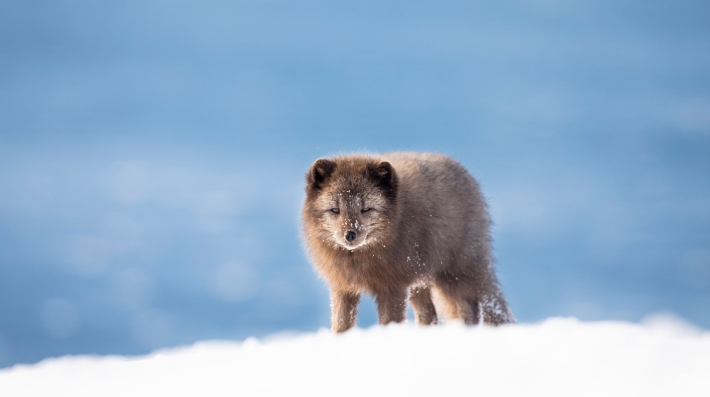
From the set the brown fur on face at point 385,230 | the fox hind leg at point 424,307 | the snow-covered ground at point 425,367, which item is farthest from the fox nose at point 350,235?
the fox hind leg at point 424,307

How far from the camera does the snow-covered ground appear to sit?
15.5 feet

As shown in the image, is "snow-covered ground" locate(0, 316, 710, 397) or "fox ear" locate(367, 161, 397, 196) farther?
"fox ear" locate(367, 161, 397, 196)

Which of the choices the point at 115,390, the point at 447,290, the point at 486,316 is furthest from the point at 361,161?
the point at 115,390

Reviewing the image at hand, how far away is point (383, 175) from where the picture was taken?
8031 mm

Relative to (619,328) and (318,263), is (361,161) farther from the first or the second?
(619,328)

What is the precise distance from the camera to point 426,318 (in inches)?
375

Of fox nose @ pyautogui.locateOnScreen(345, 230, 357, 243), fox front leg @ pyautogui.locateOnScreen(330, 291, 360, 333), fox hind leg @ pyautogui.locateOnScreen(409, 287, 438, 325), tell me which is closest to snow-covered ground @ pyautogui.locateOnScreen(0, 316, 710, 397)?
fox nose @ pyautogui.locateOnScreen(345, 230, 357, 243)

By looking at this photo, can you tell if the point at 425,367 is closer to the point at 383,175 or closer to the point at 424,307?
the point at 383,175

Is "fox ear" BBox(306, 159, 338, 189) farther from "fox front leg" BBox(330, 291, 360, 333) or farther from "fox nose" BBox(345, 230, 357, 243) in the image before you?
"fox front leg" BBox(330, 291, 360, 333)

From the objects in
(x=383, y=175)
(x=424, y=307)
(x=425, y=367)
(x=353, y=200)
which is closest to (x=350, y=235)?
(x=353, y=200)

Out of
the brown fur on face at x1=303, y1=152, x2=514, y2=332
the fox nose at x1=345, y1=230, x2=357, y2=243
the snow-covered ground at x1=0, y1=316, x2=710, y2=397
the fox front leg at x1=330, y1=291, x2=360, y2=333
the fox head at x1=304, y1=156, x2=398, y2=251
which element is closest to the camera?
the snow-covered ground at x1=0, y1=316, x2=710, y2=397

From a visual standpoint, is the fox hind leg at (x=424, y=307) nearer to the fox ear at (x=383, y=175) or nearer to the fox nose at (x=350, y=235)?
the fox ear at (x=383, y=175)

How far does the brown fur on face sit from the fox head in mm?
10

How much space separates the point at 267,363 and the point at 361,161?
2.98 m
